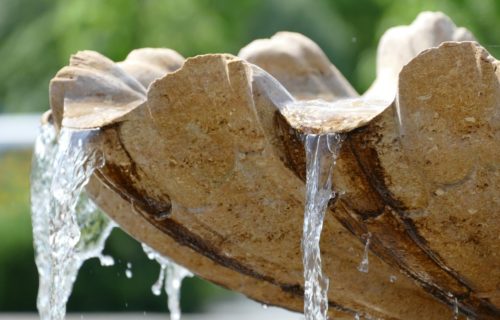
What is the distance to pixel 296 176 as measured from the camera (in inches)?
132

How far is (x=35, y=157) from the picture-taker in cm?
448

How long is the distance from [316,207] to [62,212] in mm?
747

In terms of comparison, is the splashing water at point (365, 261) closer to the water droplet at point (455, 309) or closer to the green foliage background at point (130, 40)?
the water droplet at point (455, 309)

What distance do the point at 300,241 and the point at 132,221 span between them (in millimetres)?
509

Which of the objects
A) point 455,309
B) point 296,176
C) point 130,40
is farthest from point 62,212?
point 130,40

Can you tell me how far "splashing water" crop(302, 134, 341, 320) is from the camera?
3.18 meters

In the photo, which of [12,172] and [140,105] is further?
[12,172]

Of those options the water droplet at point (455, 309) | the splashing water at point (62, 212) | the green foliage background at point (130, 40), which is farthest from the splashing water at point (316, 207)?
the green foliage background at point (130, 40)

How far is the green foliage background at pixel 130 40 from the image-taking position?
35.1 ft

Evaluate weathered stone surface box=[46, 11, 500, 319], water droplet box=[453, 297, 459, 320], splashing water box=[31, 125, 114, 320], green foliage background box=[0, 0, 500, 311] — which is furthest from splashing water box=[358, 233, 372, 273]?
green foliage background box=[0, 0, 500, 311]

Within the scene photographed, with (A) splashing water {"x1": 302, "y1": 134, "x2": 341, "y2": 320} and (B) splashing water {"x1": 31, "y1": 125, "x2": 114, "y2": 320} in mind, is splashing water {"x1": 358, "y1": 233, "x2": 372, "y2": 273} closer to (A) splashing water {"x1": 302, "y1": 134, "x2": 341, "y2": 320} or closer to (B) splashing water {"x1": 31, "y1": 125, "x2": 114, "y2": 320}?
(A) splashing water {"x1": 302, "y1": 134, "x2": 341, "y2": 320}

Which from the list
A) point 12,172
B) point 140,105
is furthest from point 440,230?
point 12,172

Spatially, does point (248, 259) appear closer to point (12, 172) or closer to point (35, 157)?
point (35, 157)

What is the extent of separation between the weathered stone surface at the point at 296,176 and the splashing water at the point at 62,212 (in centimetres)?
5
